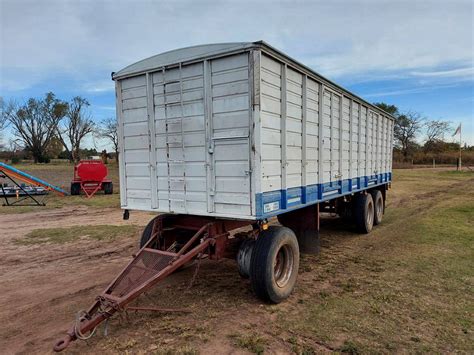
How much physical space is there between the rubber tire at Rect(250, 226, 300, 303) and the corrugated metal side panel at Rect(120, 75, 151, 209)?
178 centimetres

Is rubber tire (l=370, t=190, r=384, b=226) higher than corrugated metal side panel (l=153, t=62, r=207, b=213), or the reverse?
corrugated metal side panel (l=153, t=62, r=207, b=213)

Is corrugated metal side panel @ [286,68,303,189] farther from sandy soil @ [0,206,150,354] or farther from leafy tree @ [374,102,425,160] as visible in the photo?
leafy tree @ [374,102,425,160]

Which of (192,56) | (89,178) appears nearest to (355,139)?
(192,56)

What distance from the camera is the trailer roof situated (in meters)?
4.13

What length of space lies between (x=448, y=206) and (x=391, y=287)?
32.2 feet

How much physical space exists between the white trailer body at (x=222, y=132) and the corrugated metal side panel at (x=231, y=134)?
12mm

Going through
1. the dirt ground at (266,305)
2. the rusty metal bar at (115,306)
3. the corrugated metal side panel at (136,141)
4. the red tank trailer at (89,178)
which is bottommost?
the dirt ground at (266,305)

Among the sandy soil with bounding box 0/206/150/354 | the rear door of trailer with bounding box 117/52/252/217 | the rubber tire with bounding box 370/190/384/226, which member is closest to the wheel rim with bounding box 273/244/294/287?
the rear door of trailer with bounding box 117/52/252/217

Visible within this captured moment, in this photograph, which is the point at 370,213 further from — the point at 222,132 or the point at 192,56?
the point at 192,56

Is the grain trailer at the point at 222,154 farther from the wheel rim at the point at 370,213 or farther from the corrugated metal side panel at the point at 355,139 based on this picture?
the wheel rim at the point at 370,213

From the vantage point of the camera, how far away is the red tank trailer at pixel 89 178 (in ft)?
55.8

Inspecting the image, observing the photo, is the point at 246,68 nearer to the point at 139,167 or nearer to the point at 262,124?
the point at 262,124

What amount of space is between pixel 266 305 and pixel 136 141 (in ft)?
9.66

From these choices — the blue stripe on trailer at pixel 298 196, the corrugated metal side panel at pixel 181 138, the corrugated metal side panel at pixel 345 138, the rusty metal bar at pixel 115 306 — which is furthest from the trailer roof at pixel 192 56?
the rusty metal bar at pixel 115 306
